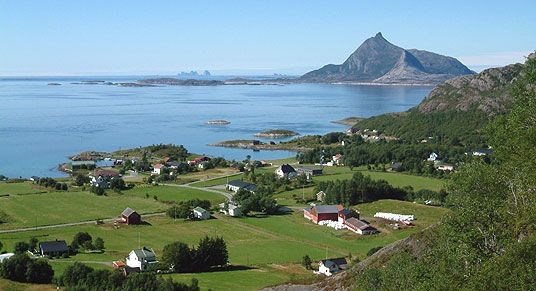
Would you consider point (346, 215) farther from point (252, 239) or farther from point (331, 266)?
point (331, 266)

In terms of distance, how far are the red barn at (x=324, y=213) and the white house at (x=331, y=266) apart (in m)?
9.85

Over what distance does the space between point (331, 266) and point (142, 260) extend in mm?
7383

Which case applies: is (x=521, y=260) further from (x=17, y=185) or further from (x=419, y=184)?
(x=17, y=185)

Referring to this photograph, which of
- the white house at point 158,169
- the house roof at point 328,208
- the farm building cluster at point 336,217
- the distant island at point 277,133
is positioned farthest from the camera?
the distant island at point 277,133

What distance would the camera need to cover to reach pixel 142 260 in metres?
24.4

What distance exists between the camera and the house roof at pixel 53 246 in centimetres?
2656

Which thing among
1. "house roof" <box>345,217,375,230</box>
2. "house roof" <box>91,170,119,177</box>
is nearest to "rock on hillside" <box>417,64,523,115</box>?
"house roof" <box>91,170,119,177</box>

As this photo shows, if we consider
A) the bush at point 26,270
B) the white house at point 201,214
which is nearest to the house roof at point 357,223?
the white house at point 201,214

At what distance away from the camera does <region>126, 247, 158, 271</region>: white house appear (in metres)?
24.2

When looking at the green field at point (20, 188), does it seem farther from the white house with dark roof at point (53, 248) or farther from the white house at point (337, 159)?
the white house at point (337, 159)

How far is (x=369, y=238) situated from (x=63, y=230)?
50.5 ft

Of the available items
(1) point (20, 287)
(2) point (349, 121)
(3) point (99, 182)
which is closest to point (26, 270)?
(1) point (20, 287)

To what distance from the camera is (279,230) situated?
105ft

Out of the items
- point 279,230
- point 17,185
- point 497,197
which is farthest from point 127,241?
point 497,197
